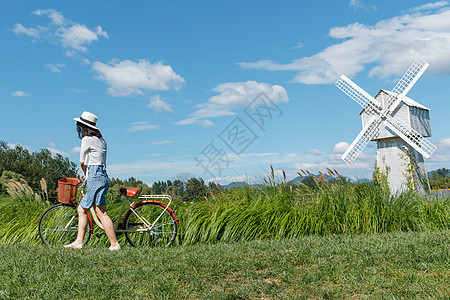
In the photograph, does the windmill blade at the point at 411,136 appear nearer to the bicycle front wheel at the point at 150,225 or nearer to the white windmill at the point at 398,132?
the white windmill at the point at 398,132

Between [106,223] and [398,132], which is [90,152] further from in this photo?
[398,132]

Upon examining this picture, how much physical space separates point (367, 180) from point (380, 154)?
497 inches

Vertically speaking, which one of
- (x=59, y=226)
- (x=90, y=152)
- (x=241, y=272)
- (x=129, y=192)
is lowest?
(x=241, y=272)

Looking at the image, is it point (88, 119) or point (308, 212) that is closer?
point (88, 119)

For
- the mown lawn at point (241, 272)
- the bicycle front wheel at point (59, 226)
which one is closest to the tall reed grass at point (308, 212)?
the mown lawn at point (241, 272)

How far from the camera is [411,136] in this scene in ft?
60.0

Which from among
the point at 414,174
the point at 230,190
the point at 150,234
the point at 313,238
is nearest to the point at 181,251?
the point at 150,234

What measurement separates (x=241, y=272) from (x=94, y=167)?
2.87 metres

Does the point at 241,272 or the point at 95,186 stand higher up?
the point at 95,186

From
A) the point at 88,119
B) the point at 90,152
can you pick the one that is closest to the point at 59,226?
the point at 90,152

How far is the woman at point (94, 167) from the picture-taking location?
18.7ft

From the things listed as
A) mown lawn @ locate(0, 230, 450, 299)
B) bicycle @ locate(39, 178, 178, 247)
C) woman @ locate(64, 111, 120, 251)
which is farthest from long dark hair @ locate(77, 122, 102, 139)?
mown lawn @ locate(0, 230, 450, 299)

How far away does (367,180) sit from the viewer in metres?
7.88

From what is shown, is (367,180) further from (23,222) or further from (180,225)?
(23,222)
